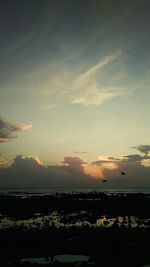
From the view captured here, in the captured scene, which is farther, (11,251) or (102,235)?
(102,235)

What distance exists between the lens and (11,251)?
1978cm

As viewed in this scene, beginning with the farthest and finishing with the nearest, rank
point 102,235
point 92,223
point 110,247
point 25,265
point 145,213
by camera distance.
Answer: point 145,213 → point 92,223 → point 102,235 → point 110,247 → point 25,265

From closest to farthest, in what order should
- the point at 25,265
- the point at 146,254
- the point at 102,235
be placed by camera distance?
the point at 25,265, the point at 146,254, the point at 102,235

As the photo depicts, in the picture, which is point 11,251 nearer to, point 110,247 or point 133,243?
point 110,247

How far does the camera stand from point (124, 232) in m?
26.1

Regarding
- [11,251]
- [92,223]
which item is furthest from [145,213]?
[11,251]

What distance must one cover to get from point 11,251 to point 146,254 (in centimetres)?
834

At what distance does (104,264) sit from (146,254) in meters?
3.70

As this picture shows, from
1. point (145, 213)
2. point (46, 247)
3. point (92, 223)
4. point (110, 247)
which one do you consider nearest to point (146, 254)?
point (110, 247)

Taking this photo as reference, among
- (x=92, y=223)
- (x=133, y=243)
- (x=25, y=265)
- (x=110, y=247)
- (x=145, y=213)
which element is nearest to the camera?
(x=25, y=265)

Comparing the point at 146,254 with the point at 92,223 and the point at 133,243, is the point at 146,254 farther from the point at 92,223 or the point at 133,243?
the point at 92,223

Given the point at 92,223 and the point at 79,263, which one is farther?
the point at 92,223

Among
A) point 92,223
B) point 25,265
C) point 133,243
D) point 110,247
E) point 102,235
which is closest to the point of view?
point 25,265

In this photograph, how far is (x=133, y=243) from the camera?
22.2 metres
